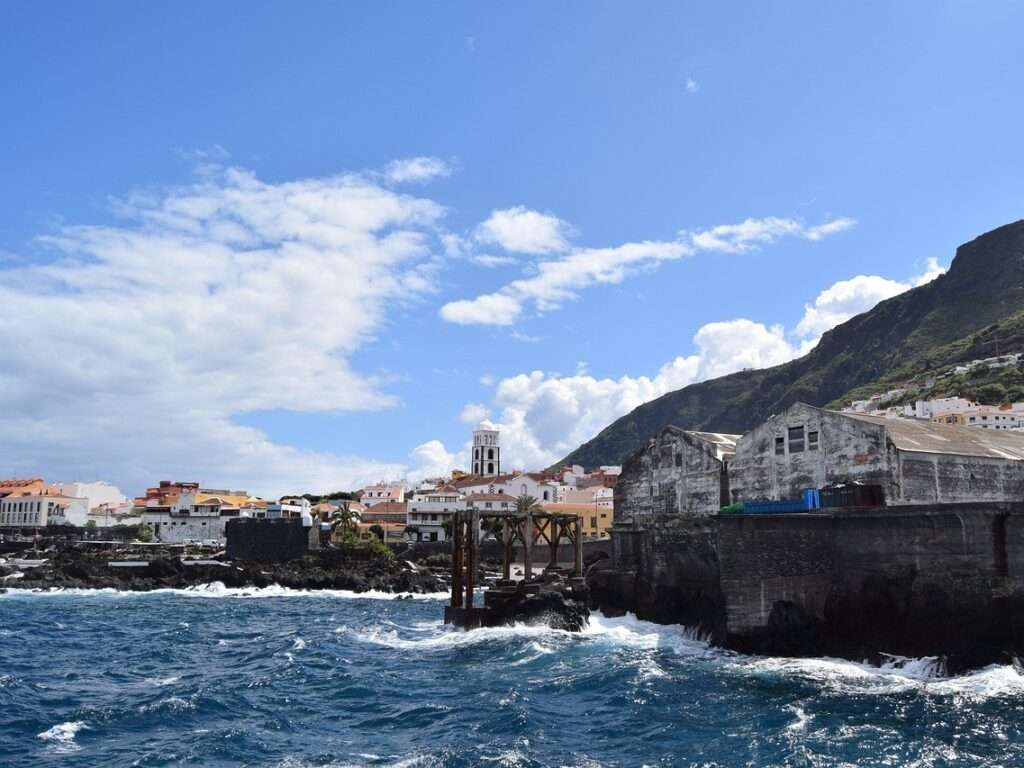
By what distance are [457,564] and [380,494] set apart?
87.6m

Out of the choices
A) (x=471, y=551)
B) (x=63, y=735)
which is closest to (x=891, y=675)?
(x=471, y=551)

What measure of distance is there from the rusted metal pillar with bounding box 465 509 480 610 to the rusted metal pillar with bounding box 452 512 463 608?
0.64m

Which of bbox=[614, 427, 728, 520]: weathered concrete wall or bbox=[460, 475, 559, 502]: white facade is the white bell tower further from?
bbox=[614, 427, 728, 520]: weathered concrete wall

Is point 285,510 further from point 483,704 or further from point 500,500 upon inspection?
point 483,704

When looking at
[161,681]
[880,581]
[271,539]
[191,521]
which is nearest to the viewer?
[161,681]

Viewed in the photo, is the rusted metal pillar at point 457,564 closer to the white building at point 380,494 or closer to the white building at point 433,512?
the white building at point 433,512

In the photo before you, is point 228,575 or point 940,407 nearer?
A: point 228,575

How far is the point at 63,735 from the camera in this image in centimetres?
2262

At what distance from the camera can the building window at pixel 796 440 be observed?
134ft

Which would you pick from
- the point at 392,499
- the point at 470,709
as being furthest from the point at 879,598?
the point at 392,499

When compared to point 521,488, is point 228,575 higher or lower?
lower

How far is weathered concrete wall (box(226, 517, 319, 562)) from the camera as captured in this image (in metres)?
83.1

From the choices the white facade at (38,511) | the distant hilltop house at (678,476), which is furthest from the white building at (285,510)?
the distant hilltop house at (678,476)

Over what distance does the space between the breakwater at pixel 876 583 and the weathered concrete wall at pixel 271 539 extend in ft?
178
